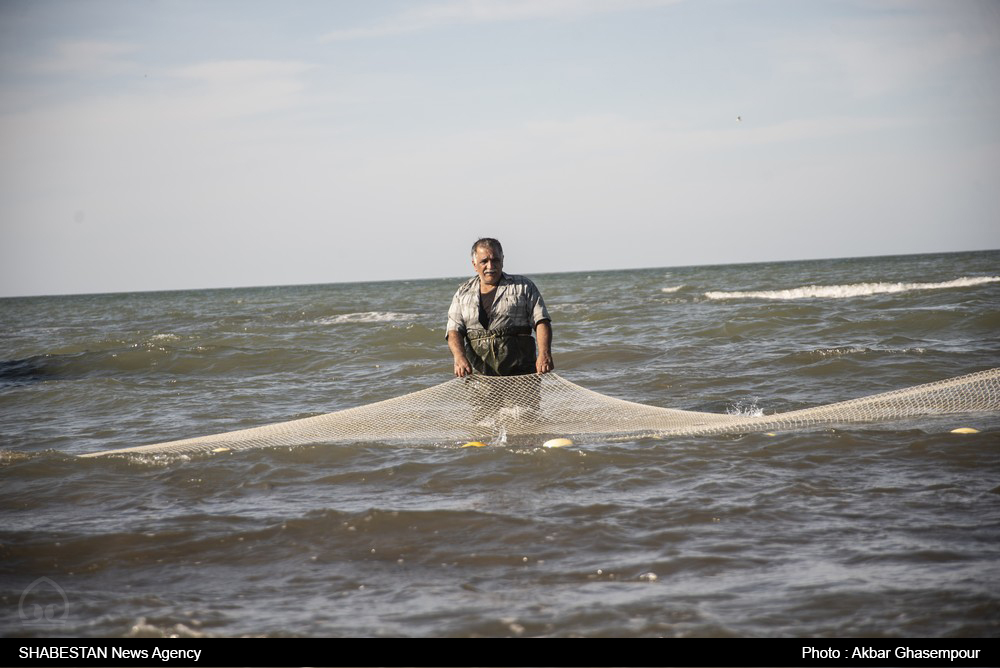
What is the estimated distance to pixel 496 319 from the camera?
6273 millimetres

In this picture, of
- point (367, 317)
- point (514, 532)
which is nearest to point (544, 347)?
point (514, 532)

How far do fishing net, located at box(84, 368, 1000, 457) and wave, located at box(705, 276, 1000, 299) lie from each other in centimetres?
1905

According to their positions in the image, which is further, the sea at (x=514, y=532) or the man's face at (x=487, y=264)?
the man's face at (x=487, y=264)

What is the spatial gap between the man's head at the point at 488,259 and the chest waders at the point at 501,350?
0.38 metres

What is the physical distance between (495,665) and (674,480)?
8.01ft

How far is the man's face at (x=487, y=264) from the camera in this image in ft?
20.2

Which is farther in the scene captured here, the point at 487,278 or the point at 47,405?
the point at 47,405

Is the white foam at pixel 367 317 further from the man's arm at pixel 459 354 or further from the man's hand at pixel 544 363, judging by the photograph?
the man's hand at pixel 544 363

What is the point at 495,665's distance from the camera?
9.43ft

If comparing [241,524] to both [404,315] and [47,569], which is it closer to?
[47,569]

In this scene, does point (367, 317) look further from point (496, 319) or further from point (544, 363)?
point (544, 363)

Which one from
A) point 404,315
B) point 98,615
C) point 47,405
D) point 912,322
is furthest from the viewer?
point 404,315

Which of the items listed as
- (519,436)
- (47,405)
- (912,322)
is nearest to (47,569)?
(519,436)

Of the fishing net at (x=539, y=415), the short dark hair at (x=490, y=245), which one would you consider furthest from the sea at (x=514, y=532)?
the short dark hair at (x=490, y=245)
